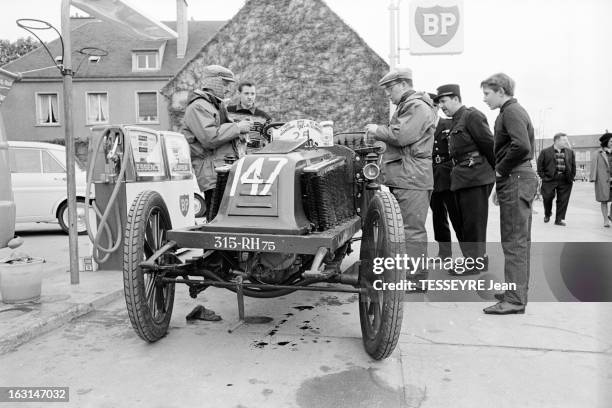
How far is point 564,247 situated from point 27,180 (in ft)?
30.7

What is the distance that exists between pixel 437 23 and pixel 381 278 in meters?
10.9

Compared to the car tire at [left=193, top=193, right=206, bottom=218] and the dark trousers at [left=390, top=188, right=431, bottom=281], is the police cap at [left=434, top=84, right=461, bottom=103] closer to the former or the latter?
the dark trousers at [left=390, top=188, right=431, bottom=281]

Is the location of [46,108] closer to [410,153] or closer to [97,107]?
[97,107]

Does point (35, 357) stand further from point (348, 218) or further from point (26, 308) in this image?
point (348, 218)

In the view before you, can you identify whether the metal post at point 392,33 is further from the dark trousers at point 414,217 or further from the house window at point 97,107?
the house window at point 97,107

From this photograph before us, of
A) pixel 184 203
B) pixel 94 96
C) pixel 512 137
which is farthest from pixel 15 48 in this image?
pixel 512 137

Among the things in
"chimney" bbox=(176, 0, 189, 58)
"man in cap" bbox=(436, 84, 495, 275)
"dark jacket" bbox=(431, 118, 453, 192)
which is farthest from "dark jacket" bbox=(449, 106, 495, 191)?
"chimney" bbox=(176, 0, 189, 58)

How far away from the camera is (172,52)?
32688 mm

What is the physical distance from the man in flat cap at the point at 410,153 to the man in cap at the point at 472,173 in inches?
27.4

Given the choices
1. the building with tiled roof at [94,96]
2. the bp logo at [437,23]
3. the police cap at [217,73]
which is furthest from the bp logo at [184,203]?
the building with tiled roof at [94,96]

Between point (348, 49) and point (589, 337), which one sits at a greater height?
point (348, 49)

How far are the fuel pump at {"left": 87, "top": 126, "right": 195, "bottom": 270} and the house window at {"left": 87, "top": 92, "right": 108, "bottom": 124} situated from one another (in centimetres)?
2692

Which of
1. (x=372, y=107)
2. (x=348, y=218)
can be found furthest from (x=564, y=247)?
(x=372, y=107)

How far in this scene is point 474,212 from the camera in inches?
223
